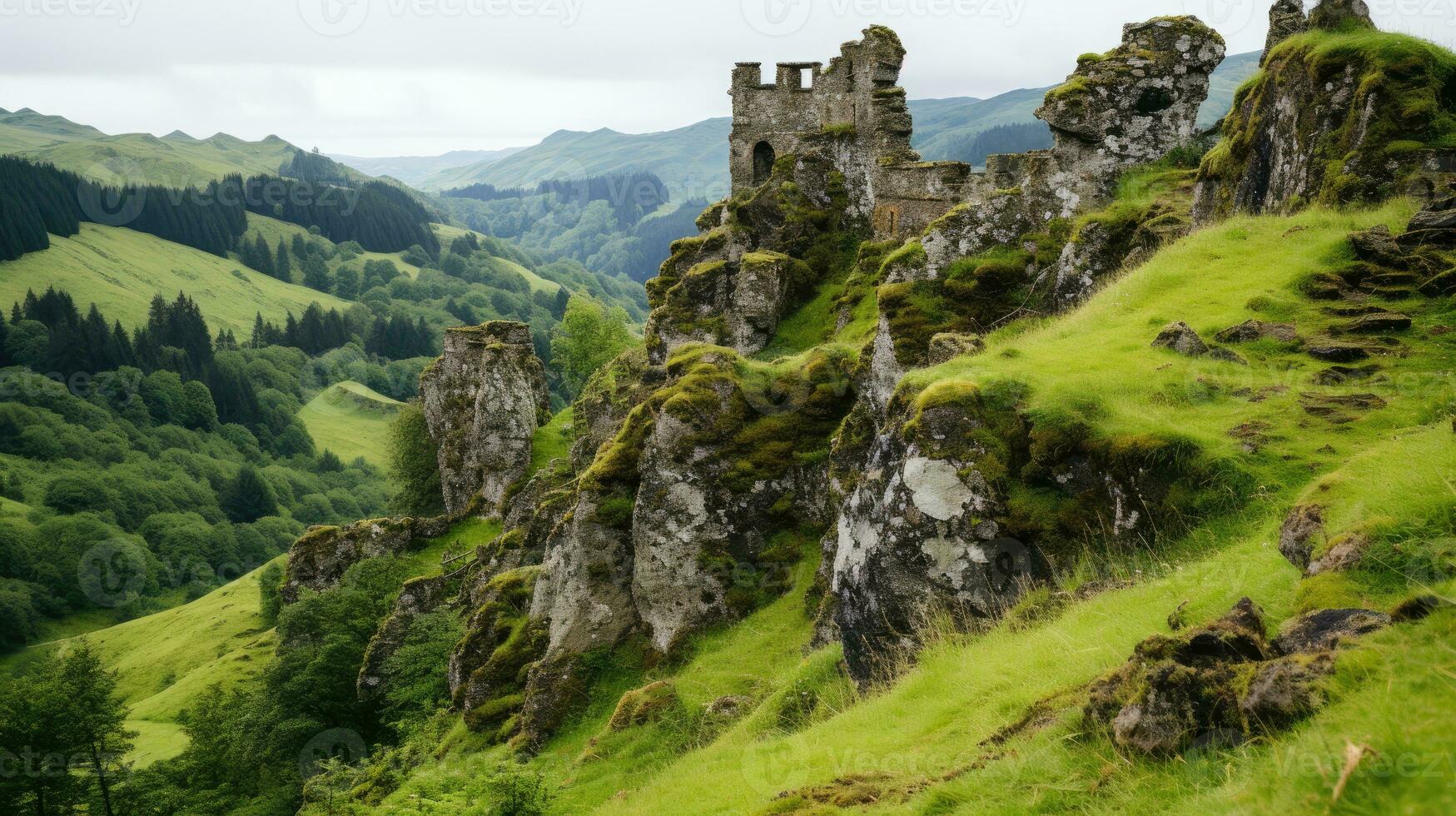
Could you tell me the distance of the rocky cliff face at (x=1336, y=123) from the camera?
17078 mm

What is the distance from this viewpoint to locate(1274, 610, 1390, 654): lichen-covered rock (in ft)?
21.0

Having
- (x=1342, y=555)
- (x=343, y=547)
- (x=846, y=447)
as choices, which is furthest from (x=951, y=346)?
(x=343, y=547)

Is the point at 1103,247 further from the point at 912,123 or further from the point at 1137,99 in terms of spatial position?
the point at 912,123

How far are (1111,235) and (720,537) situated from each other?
39.1 ft

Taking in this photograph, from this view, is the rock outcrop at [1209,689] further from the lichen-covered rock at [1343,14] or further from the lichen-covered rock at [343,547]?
the lichen-covered rock at [343,547]

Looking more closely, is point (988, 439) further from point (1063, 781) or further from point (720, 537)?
point (720, 537)

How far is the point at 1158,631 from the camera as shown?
890cm

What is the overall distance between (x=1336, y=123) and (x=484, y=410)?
47.0m

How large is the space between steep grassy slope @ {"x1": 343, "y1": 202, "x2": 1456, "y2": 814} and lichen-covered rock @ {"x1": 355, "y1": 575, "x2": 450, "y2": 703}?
71.5 feet

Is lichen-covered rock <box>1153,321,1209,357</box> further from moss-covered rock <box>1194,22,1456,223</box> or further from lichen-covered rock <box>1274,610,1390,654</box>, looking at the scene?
lichen-covered rock <box>1274,610,1390,654</box>

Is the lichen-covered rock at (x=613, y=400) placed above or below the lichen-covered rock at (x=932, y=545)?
below

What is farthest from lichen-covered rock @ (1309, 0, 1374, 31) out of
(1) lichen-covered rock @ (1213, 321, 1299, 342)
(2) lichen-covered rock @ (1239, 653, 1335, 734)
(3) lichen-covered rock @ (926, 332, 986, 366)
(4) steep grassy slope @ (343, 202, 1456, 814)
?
(2) lichen-covered rock @ (1239, 653, 1335, 734)

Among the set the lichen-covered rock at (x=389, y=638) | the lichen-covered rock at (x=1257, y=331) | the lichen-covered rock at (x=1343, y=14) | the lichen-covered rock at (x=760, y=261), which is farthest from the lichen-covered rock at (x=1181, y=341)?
the lichen-covered rock at (x=389, y=638)

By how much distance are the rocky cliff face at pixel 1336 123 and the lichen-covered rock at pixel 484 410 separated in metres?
43.0
